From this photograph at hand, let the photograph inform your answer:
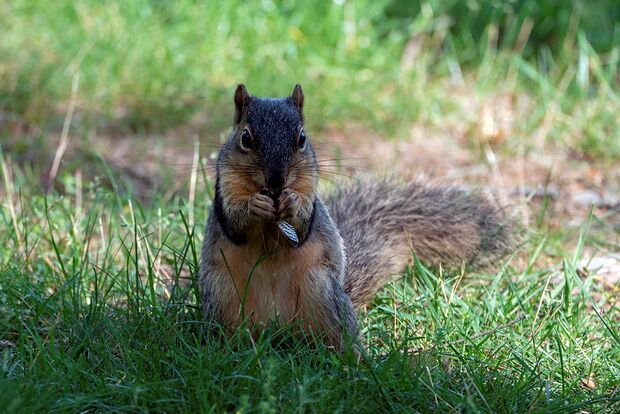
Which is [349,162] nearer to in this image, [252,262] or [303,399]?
[252,262]

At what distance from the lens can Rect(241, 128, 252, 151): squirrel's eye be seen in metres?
2.34

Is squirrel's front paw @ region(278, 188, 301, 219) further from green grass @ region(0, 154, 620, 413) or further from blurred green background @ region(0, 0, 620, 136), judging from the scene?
blurred green background @ region(0, 0, 620, 136)

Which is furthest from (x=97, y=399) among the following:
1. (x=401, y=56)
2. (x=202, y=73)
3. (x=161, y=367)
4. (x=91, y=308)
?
(x=401, y=56)

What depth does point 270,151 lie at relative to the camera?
7.47 feet

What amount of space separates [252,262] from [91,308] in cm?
43

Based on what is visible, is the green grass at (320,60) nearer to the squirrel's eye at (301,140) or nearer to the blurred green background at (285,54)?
the blurred green background at (285,54)

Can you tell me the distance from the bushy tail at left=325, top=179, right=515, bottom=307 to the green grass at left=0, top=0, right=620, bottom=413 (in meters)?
0.08

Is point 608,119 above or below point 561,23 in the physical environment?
below

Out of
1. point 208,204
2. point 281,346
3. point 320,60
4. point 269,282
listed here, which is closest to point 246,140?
point 269,282

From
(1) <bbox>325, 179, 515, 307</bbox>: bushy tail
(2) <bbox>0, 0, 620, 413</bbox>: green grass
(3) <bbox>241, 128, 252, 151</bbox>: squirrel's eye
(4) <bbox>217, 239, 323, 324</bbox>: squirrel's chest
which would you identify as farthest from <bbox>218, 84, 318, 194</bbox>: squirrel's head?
(1) <bbox>325, 179, 515, 307</bbox>: bushy tail

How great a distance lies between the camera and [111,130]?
4.50 metres

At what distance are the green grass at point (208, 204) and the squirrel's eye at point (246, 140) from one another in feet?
1.27

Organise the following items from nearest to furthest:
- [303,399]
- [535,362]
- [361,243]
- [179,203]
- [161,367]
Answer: [303,399], [161,367], [535,362], [361,243], [179,203]

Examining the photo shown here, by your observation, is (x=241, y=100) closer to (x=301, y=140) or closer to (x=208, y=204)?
(x=301, y=140)
